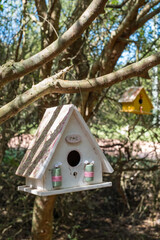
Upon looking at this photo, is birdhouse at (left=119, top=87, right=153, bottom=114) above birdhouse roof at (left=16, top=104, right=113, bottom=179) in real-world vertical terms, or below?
above

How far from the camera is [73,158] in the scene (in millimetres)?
2650

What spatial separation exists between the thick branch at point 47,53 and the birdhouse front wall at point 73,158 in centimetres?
63

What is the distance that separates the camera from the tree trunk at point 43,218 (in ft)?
14.9

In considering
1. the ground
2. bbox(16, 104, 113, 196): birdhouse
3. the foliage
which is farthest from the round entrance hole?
the ground

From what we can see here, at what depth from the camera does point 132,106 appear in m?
4.50

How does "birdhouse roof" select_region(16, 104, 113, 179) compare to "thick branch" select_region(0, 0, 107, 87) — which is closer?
"thick branch" select_region(0, 0, 107, 87)

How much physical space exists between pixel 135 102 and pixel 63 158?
237 centimetres

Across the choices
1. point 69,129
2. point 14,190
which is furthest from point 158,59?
point 14,190

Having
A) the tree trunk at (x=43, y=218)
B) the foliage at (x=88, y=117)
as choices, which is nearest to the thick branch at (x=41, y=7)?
the foliage at (x=88, y=117)

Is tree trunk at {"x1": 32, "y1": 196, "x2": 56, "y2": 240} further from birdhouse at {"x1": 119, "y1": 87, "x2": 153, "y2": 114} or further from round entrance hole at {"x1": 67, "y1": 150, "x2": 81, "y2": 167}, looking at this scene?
round entrance hole at {"x1": 67, "y1": 150, "x2": 81, "y2": 167}

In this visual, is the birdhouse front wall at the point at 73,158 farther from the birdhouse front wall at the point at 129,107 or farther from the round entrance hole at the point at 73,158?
the birdhouse front wall at the point at 129,107

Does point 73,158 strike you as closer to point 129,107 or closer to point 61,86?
point 61,86

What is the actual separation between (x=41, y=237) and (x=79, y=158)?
2.57m

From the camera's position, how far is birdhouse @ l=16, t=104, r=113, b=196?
231cm
